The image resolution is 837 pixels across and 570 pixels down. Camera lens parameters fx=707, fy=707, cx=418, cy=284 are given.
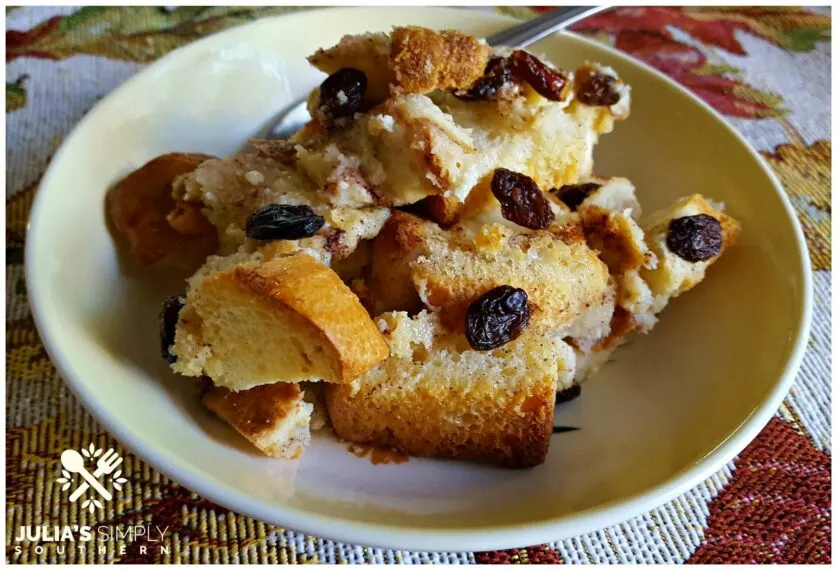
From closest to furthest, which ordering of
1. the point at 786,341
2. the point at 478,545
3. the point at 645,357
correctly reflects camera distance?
the point at 478,545 < the point at 786,341 < the point at 645,357

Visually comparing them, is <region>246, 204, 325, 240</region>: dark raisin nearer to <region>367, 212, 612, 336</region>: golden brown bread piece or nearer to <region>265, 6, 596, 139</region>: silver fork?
<region>367, 212, 612, 336</region>: golden brown bread piece

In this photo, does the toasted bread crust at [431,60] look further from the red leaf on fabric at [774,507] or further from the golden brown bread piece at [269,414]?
the red leaf on fabric at [774,507]

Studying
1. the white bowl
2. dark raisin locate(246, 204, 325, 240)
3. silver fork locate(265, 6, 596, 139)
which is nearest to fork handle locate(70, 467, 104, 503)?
the white bowl

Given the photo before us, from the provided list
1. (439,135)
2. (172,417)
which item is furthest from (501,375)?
(172,417)

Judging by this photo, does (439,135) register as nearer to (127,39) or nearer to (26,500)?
(26,500)

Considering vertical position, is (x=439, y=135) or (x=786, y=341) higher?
(x=439, y=135)
